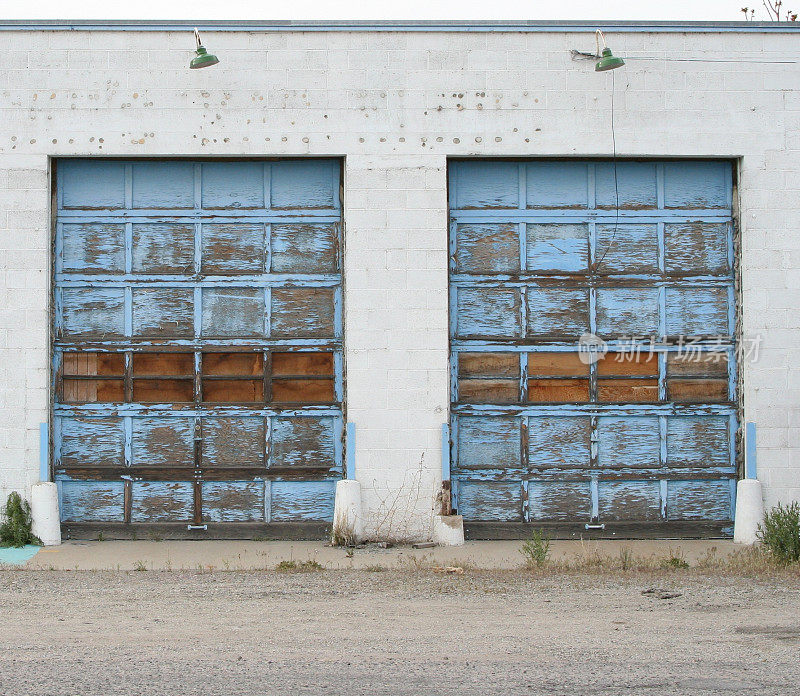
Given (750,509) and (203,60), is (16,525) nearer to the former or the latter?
(203,60)

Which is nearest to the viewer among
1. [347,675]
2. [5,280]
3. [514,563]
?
[347,675]

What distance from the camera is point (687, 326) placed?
10898 mm

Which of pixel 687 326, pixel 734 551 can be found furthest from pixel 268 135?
pixel 734 551

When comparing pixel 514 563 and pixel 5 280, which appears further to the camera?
pixel 5 280

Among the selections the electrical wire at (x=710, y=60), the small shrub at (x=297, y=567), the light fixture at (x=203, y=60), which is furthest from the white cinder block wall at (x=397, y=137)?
the small shrub at (x=297, y=567)

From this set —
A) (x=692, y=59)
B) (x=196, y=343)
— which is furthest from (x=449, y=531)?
(x=692, y=59)

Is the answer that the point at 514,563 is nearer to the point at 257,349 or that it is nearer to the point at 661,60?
the point at 257,349

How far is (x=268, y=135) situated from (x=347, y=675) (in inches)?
A: 251

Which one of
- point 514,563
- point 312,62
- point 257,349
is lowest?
point 514,563

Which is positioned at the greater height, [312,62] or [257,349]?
[312,62]

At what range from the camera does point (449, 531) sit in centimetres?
1037

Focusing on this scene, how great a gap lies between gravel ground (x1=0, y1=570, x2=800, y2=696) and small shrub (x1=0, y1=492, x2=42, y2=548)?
57.1 inches

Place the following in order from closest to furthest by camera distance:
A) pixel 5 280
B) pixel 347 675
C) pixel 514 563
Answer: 1. pixel 347 675
2. pixel 514 563
3. pixel 5 280

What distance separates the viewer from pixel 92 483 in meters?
10.7
